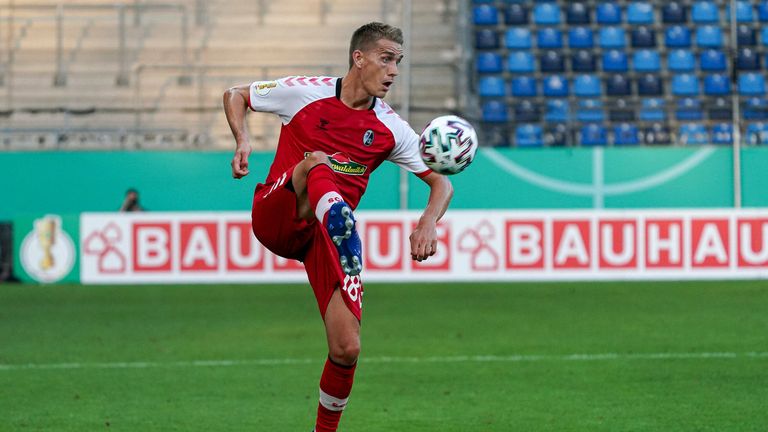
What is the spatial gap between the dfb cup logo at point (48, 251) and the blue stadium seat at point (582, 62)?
11.3m

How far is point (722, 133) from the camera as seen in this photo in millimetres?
21875

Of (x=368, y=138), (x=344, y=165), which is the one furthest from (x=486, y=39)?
(x=344, y=165)

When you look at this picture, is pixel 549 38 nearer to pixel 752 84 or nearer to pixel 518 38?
pixel 518 38

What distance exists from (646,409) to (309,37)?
17.6m

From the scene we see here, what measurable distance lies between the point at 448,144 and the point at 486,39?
19.6 m

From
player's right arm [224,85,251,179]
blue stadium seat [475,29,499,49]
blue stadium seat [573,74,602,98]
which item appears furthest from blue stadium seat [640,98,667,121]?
player's right arm [224,85,251,179]

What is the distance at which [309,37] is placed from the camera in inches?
945

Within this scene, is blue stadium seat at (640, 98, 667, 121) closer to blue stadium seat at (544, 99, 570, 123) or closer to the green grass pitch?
blue stadium seat at (544, 99, 570, 123)

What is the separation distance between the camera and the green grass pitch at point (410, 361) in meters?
7.23

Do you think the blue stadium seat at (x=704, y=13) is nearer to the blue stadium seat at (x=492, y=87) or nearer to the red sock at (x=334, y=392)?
the blue stadium seat at (x=492, y=87)

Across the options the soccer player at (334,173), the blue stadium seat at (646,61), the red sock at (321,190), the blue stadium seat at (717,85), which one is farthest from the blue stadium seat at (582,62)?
the red sock at (321,190)

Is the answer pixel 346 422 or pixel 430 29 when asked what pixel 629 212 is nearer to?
pixel 430 29

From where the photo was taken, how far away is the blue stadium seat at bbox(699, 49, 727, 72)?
2486cm

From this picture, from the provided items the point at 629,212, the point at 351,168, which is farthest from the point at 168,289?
the point at 351,168
